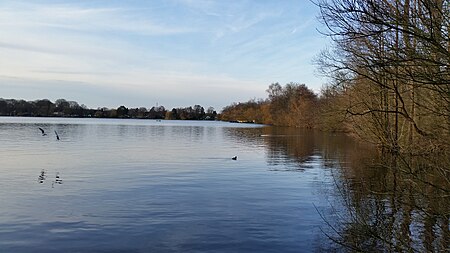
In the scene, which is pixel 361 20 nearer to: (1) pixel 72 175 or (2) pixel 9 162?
(1) pixel 72 175

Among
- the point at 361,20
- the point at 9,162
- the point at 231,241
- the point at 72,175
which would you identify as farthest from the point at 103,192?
the point at 361,20

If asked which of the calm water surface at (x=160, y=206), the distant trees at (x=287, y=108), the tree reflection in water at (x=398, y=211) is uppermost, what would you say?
the distant trees at (x=287, y=108)

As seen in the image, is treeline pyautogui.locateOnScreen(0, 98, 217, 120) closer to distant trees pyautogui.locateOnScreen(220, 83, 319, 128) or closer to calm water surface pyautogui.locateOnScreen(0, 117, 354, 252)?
distant trees pyautogui.locateOnScreen(220, 83, 319, 128)

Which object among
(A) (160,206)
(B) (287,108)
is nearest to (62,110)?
(B) (287,108)

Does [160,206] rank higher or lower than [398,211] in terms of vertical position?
lower

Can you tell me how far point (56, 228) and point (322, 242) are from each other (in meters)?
6.82

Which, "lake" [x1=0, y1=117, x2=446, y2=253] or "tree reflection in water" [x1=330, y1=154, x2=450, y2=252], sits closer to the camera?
"tree reflection in water" [x1=330, y1=154, x2=450, y2=252]

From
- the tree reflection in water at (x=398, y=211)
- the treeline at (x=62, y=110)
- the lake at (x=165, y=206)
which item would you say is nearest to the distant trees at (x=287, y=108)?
the treeline at (x=62, y=110)

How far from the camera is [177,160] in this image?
27328 millimetres

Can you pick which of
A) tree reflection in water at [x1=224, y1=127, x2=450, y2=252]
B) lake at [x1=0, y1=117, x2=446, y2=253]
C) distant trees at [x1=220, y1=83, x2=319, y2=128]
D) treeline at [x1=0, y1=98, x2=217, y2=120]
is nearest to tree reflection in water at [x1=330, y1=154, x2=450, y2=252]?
tree reflection in water at [x1=224, y1=127, x2=450, y2=252]

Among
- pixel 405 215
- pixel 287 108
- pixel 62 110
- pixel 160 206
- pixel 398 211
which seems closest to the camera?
pixel 405 215

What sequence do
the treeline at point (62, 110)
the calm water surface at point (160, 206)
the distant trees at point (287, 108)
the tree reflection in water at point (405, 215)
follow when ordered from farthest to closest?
1. the treeline at point (62, 110)
2. the distant trees at point (287, 108)
3. the calm water surface at point (160, 206)
4. the tree reflection in water at point (405, 215)

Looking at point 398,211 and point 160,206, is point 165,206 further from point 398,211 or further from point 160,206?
point 398,211

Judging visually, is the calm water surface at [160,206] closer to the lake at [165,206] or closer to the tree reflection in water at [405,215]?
the lake at [165,206]
